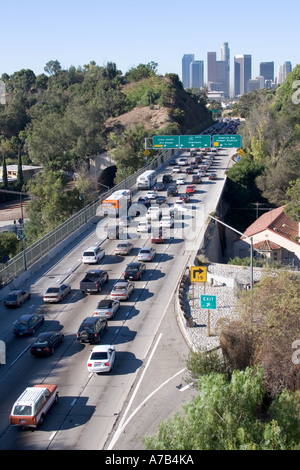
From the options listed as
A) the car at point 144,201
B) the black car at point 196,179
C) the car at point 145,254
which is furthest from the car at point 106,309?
the black car at point 196,179

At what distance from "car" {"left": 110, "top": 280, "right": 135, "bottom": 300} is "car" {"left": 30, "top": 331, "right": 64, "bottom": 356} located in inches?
268

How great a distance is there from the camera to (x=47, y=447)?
65.1 ft

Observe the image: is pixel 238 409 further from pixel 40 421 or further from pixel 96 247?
pixel 96 247

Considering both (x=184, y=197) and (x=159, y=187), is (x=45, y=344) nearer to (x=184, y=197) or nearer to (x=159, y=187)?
(x=184, y=197)

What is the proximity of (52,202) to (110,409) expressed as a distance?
35.8m

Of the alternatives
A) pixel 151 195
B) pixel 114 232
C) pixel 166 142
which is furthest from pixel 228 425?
pixel 166 142

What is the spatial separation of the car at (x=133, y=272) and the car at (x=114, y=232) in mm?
9307

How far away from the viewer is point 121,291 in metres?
34.2

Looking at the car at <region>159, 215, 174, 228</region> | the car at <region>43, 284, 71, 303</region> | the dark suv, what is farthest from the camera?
the car at <region>159, 215, 174, 228</region>

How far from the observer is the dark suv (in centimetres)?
2828

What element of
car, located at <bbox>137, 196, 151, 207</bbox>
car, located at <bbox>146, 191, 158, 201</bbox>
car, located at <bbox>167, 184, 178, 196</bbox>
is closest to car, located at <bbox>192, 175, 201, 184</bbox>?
car, located at <bbox>167, 184, 178, 196</bbox>

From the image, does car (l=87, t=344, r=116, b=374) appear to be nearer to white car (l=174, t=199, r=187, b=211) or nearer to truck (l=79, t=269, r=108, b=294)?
truck (l=79, t=269, r=108, b=294)

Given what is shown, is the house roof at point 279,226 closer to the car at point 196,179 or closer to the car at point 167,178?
the car at point 196,179

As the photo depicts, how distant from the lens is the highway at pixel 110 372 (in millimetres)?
20984
